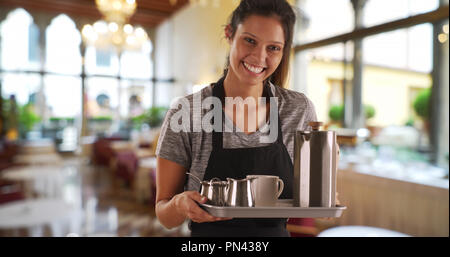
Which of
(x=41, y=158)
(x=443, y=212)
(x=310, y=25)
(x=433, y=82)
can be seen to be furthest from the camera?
(x=41, y=158)

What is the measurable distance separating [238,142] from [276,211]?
0.18 meters

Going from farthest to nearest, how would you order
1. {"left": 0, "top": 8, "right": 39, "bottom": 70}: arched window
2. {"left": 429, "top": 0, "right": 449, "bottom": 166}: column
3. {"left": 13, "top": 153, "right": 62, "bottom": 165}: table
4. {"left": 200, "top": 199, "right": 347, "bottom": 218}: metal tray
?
{"left": 0, "top": 8, "right": 39, "bottom": 70}: arched window, {"left": 13, "top": 153, "right": 62, "bottom": 165}: table, {"left": 429, "top": 0, "right": 449, "bottom": 166}: column, {"left": 200, "top": 199, "right": 347, "bottom": 218}: metal tray

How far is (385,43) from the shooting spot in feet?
11.5

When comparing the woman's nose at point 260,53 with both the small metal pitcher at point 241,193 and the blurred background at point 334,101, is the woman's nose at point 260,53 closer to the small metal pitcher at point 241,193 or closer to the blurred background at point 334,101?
the blurred background at point 334,101

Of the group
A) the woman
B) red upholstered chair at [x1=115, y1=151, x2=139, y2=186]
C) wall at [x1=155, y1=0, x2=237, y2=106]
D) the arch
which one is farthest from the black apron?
the arch

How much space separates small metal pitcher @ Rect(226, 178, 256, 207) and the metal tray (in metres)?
0.02

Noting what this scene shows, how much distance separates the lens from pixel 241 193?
0.69m

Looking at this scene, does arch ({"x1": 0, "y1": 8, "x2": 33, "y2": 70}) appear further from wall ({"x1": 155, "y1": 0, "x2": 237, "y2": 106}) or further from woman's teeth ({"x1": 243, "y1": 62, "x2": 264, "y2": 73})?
woman's teeth ({"x1": 243, "y1": 62, "x2": 264, "y2": 73})

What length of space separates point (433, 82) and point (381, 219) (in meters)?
1.32

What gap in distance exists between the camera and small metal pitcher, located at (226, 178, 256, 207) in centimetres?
69

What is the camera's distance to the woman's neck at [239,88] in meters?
0.76

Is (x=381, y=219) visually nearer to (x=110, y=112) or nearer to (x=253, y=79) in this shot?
(x=253, y=79)

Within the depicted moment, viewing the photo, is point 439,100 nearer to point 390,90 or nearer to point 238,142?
point 390,90
